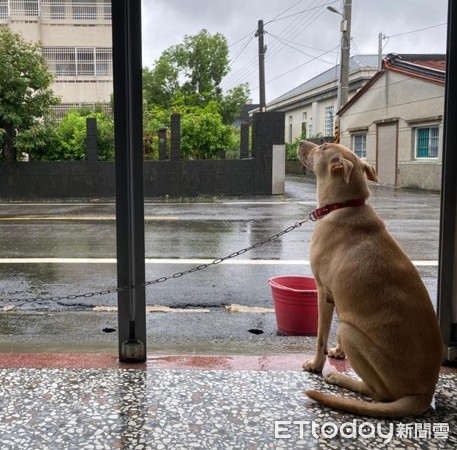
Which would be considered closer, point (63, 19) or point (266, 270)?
point (266, 270)

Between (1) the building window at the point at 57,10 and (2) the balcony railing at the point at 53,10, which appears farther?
(1) the building window at the point at 57,10

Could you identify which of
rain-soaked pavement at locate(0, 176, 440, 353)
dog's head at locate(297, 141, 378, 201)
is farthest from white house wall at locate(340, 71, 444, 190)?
dog's head at locate(297, 141, 378, 201)

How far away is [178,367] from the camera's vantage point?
3.39 meters

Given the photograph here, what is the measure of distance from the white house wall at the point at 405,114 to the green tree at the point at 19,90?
47.2 feet

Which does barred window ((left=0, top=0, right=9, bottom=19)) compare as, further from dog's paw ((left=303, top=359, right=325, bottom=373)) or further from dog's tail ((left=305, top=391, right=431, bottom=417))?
dog's tail ((left=305, top=391, right=431, bottom=417))

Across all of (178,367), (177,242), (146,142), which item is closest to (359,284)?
(178,367)

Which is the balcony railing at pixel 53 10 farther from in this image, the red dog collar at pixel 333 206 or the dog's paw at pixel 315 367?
the dog's paw at pixel 315 367

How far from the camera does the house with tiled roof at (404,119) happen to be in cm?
2017

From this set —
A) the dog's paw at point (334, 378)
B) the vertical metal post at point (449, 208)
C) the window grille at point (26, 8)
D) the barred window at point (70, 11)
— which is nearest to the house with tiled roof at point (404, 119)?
the barred window at point (70, 11)

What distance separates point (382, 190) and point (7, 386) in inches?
797

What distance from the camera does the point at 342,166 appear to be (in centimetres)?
299

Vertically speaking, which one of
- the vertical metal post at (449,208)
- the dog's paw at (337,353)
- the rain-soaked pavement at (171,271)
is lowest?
the rain-soaked pavement at (171,271)

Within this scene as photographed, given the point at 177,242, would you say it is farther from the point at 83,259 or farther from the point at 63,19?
the point at 63,19

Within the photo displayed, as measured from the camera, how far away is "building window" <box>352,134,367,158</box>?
25672mm
